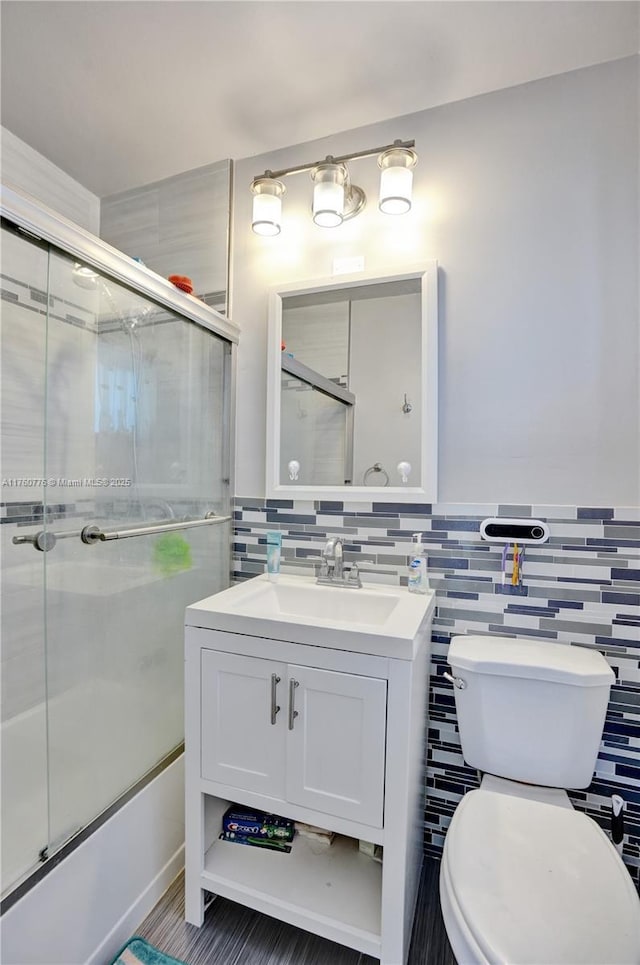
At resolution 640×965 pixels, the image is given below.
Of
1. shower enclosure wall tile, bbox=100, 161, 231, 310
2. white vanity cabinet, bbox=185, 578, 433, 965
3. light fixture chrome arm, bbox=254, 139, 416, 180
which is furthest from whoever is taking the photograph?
shower enclosure wall tile, bbox=100, 161, 231, 310

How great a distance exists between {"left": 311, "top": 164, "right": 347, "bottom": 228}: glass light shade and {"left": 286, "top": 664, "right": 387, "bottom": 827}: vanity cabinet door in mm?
1380

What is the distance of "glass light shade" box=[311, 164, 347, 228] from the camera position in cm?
146

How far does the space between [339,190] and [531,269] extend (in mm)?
663

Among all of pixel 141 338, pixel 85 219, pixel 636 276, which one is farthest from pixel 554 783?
pixel 85 219

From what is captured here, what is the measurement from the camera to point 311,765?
44.0 inches

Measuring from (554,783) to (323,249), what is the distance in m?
1.80

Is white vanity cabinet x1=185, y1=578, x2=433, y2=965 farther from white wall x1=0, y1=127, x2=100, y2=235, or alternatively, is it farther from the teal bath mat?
white wall x1=0, y1=127, x2=100, y2=235

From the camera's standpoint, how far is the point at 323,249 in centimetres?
165

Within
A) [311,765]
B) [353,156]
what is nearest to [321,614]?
[311,765]

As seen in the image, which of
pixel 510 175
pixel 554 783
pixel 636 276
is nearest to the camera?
pixel 554 783

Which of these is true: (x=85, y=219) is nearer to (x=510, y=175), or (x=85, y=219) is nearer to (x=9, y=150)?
(x=9, y=150)

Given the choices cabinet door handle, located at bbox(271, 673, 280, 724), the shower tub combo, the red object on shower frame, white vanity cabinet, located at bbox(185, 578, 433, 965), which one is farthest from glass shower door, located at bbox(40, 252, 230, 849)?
cabinet door handle, located at bbox(271, 673, 280, 724)

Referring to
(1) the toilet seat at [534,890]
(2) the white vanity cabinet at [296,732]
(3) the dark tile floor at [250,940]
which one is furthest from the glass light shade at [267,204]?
(3) the dark tile floor at [250,940]

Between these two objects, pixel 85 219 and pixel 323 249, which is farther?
pixel 85 219
